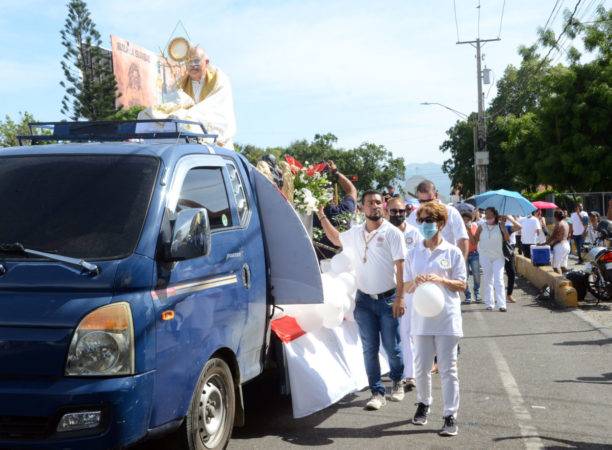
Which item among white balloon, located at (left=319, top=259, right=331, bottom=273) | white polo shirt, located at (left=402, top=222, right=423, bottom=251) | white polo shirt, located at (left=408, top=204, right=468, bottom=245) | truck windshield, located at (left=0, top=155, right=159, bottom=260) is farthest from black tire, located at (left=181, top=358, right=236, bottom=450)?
white polo shirt, located at (left=408, top=204, right=468, bottom=245)

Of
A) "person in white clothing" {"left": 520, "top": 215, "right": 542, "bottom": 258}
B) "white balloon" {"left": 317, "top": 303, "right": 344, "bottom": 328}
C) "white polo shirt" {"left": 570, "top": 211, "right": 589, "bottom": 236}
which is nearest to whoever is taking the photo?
"white balloon" {"left": 317, "top": 303, "right": 344, "bottom": 328}

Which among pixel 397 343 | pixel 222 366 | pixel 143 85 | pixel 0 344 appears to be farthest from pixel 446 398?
pixel 143 85

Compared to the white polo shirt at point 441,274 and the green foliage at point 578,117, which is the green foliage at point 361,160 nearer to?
the green foliage at point 578,117

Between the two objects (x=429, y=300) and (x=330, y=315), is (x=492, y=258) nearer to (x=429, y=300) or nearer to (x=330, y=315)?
(x=330, y=315)

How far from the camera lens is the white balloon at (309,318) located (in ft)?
21.6

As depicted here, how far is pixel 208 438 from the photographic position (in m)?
5.06

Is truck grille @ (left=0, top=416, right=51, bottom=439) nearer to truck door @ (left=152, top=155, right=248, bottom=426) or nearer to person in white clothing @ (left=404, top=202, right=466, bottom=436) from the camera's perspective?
truck door @ (left=152, top=155, right=248, bottom=426)

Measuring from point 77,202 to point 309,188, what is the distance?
3.57 meters

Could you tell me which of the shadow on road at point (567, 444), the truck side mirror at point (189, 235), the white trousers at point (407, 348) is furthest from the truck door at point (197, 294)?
the white trousers at point (407, 348)

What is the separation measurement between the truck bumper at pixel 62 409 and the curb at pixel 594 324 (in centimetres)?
827

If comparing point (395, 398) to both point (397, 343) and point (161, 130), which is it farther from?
point (161, 130)

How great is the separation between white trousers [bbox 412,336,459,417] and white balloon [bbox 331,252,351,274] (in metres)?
1.33

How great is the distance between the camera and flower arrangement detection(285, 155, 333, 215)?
7793 millimetres

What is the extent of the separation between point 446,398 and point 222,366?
6.08ft
